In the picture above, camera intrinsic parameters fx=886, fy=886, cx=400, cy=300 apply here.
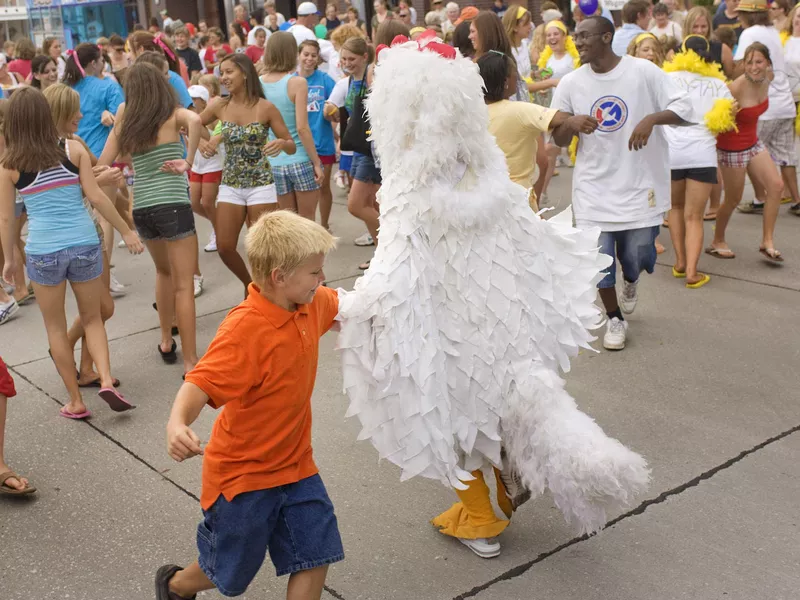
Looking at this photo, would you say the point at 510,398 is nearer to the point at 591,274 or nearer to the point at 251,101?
the point at 591,274

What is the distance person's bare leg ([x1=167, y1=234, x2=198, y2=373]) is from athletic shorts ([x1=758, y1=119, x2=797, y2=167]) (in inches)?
196

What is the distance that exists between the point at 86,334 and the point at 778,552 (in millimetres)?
3436

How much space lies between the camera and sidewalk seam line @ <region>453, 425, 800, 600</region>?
10.1 feet

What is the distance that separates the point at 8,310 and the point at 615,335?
14.5 ft

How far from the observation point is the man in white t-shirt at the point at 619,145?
483 centimetres

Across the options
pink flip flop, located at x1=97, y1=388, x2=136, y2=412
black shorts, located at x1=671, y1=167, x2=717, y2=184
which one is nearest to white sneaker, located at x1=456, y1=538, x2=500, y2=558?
pink flip flop, located at x1=97, y1=388, x2=136, y2=412

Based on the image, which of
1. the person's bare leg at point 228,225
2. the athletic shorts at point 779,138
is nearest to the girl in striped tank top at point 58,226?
the person's bare leg at point 228,225

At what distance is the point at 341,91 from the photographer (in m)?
7.27

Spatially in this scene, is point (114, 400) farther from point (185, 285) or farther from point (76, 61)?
point (76, 61)

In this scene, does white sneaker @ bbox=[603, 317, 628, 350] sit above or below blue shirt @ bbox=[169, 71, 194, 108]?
below

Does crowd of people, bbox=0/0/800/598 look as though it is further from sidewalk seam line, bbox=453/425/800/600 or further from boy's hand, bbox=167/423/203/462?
sidewalk seam line, bbox=453/425/800/600

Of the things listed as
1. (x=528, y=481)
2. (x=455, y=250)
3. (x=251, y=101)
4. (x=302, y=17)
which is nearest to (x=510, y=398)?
(x=528, y=481)

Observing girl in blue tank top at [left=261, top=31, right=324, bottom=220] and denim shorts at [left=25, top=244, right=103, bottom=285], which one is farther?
girl in blue tank top at [left=261, top=31, right=324, bottom=220]

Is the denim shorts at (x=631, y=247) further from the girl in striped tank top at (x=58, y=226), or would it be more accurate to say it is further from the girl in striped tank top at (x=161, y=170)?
the girl in striped tank top at (x=58, y=226)
